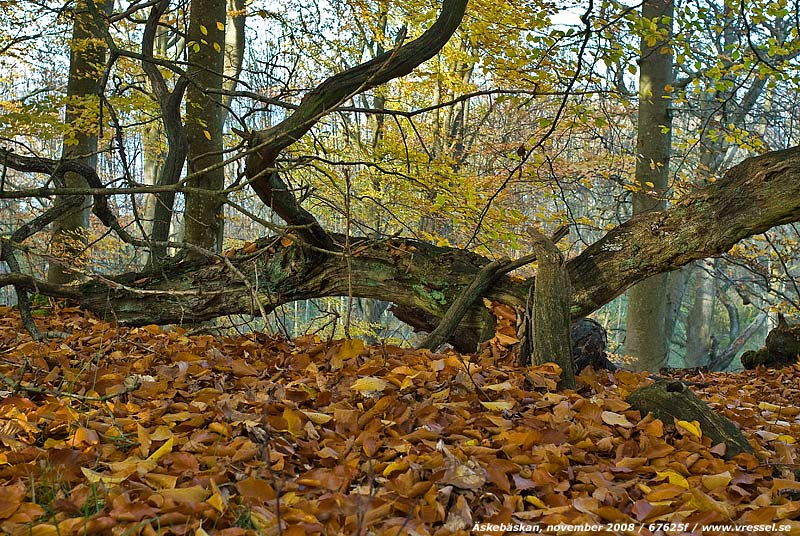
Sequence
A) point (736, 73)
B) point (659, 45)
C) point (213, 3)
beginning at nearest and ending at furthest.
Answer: point (213, 3) < point (736, 73) < point (659, 45)

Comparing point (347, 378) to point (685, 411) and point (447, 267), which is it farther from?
point (447, 267)

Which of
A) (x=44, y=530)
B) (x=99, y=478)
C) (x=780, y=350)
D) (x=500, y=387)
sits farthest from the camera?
(x=780, y=350)

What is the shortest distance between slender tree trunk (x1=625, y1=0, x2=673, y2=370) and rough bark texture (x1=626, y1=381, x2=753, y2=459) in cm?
543

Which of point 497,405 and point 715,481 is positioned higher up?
point 497,405

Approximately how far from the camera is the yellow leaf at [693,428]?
2.63 meters

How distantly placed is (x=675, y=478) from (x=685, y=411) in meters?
0.59

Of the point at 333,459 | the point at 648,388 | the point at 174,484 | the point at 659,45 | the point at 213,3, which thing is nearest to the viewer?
the point at 174,484

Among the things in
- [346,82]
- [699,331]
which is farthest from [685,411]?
[699,331]

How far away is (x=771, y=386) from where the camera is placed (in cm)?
507

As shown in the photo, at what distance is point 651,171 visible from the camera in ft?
26.8

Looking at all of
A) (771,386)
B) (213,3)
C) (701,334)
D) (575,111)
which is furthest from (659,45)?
(701,334)

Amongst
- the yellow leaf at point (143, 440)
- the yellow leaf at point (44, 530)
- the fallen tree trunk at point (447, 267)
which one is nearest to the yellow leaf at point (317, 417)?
the yellow leaf at point (143, 440)

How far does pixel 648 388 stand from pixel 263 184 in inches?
110

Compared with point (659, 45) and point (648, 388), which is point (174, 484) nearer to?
point (648, 388)
